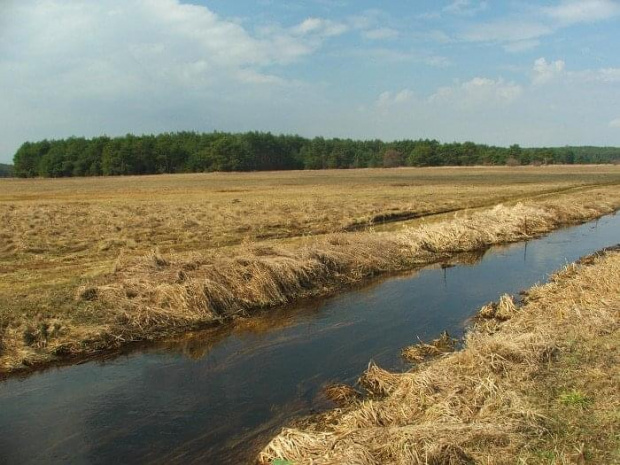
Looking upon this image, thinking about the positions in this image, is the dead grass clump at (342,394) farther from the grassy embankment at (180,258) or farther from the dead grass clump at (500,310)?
the dead grass clump at (500,310)

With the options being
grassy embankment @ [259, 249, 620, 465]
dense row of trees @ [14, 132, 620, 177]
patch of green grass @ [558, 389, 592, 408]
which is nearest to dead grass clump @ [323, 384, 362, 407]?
grassy embankment @ [259, 249, 620, 465]

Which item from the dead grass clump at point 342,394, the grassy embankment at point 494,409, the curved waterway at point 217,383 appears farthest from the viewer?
the dead grass clump at point 342,394

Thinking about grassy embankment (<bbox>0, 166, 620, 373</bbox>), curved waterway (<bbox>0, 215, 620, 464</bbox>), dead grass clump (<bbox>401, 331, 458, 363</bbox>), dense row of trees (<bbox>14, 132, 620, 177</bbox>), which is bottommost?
curved waterway (<bbox>0, 215, 620, 464</bbox>)

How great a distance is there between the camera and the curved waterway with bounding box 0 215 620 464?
8.20 m

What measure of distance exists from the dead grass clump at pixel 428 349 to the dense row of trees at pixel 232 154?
107 metres

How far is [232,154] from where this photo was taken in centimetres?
12019

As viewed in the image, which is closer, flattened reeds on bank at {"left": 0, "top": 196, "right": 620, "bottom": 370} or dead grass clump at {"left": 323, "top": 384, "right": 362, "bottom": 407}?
dead grass clump at {"left": 323, "top": 384, "right": 362, "bottom": 407}

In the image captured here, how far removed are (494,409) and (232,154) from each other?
116 metres

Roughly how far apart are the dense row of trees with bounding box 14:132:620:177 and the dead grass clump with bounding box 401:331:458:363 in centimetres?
10710

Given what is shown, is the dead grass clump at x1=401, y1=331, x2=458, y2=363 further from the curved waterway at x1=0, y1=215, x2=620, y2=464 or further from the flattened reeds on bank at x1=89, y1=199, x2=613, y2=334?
the flattened reeds on bank at x1=89, y1=199, x2=613, y2=334

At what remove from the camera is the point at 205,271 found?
604 inches

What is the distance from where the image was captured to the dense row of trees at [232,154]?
113 meters

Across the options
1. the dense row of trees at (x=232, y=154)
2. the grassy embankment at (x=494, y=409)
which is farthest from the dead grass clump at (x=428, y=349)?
the dense row of trees at (x=232, y=154)

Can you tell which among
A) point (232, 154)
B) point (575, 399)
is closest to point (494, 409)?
point (575, 399)
